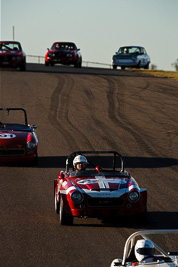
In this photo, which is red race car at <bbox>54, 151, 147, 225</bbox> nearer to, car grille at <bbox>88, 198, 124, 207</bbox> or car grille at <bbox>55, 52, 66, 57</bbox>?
car grille at <bbox>88, 198, 124, 207</bbox>

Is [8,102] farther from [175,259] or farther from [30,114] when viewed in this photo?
[175,259]

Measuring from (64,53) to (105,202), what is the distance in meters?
31.5

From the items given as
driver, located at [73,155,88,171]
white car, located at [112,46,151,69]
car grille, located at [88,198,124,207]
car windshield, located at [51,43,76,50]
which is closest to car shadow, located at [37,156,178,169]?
driver, located at [73,155,88,171]

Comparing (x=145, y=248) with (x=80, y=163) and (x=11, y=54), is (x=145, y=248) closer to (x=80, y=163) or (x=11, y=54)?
(x=80, y=163)

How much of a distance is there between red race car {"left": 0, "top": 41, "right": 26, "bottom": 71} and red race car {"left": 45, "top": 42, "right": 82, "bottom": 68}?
3.12 metres

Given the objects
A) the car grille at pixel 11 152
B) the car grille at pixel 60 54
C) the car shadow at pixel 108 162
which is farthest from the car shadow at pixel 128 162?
the car grille at pixel 60 54

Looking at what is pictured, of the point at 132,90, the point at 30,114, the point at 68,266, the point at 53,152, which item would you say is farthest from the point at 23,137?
the point at 132,90

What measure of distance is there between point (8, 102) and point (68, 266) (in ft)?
76.3

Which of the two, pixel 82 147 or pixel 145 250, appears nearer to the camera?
pixel 145 250

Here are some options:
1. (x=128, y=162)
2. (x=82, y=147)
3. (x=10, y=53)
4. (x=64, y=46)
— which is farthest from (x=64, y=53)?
(x=128, y=162)

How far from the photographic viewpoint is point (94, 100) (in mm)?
32938

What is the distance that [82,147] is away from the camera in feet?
71.6

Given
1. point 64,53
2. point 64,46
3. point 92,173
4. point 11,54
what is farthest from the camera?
point 64,46

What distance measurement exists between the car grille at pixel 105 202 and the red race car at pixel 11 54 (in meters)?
27.9
